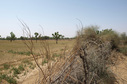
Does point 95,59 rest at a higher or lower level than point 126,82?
higher

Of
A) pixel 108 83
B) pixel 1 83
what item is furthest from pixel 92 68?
pixel 1 83

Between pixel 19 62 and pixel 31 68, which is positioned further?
pixel 19 62

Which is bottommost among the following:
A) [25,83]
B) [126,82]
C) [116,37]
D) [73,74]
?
[25,83]

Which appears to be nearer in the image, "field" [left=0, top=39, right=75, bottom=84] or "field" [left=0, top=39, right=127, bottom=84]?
"field" [left=0, top=39, right=127, bottom=84]

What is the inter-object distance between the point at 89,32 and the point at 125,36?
25.3ft

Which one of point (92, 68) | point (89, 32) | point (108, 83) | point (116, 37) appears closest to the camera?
point (92, 68)

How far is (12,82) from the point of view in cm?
355

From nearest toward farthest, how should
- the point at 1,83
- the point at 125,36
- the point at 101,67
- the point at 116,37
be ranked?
the point at 101,67
the point at 1,83
the point at 116,37
the point at 125,36

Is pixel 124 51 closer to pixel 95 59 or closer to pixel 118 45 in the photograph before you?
pixel 118 45

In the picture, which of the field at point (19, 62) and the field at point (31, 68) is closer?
the field at point (31, 68)

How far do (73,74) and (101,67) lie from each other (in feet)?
5.92

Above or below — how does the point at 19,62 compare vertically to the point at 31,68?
below

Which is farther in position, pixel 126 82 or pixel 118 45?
pixel 118 45

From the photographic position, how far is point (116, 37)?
8.62m
